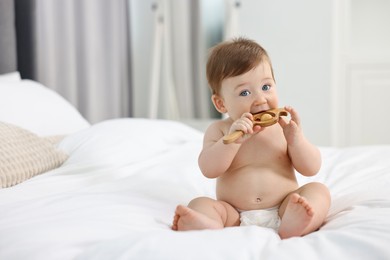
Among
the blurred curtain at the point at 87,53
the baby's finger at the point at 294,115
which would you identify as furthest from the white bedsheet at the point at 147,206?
the blurred curtain at the point at 87,53

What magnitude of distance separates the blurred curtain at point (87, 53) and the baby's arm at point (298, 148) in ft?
5.42

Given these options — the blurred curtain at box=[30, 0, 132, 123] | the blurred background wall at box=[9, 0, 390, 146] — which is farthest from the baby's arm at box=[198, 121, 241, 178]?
the blurred background wall at box=[9, 0, 390, 146]

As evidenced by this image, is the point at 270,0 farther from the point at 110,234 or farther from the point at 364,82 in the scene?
the point at 110,234

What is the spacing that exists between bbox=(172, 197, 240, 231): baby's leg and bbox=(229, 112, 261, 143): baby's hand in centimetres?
14

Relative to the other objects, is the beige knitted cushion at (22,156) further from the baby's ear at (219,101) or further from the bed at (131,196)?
the baby's ear at (219,101)

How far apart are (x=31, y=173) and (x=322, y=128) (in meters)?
2.33

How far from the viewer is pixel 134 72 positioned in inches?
137

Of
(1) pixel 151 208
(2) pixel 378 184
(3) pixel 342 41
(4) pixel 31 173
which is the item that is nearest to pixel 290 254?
(1) pixel 151 208

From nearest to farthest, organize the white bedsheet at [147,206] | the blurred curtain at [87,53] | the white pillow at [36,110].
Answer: the white bedsheet at [147,206] → the white pillow at [36,110] → the blurred curtain at [87,53]

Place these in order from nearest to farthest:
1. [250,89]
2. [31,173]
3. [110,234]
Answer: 1. [110,234]
2. [250,89]
3. [31,173]

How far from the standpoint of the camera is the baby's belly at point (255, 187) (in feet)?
3.77

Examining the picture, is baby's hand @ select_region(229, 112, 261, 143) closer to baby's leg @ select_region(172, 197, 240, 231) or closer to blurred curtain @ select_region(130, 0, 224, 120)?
baby's leg @ select_region(172, 197, 240, 231)

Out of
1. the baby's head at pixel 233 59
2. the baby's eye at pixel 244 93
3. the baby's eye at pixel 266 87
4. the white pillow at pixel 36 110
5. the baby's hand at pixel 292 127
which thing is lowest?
the white pillow at pixel 36 110

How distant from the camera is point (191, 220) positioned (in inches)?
39.0
